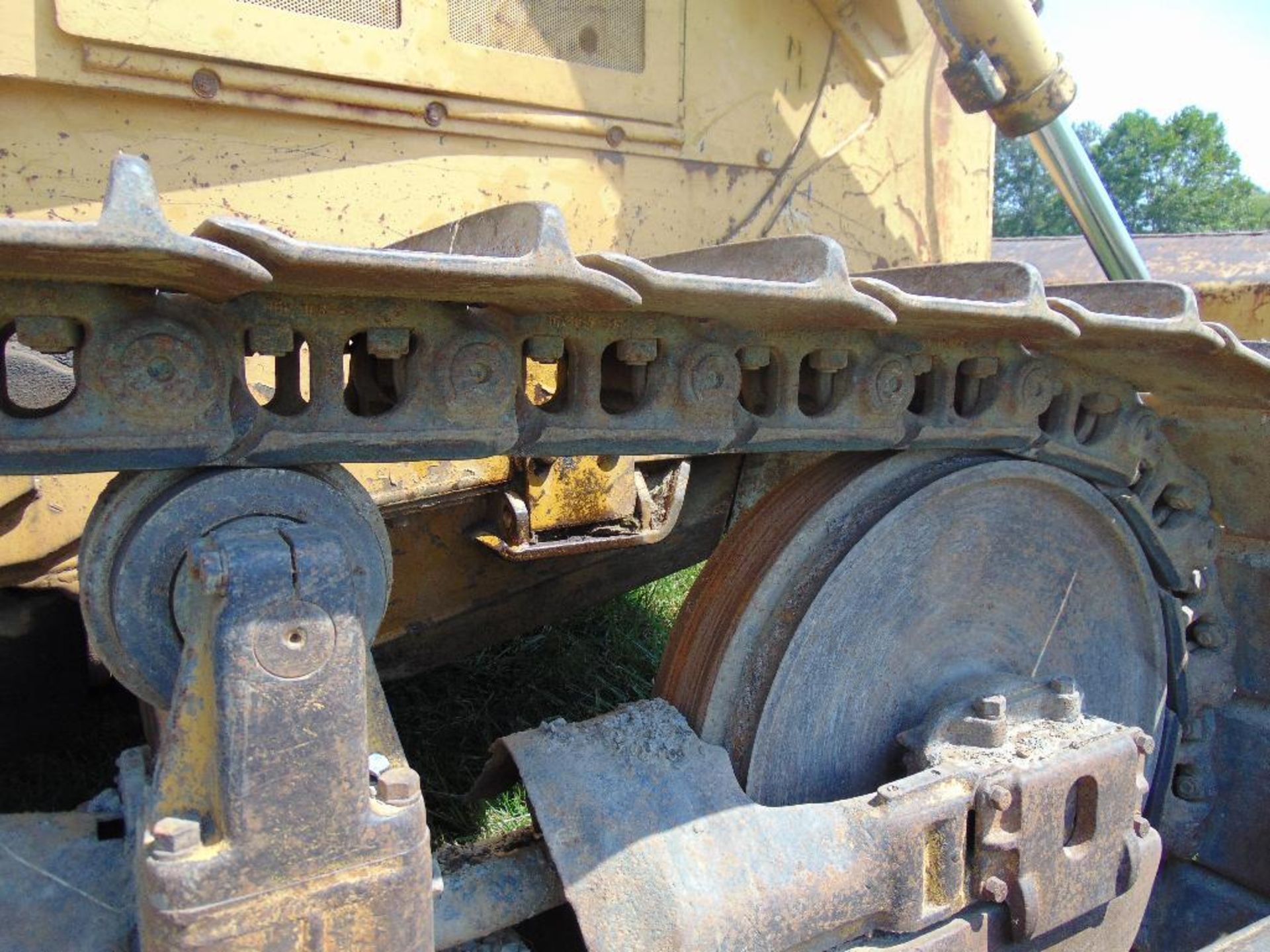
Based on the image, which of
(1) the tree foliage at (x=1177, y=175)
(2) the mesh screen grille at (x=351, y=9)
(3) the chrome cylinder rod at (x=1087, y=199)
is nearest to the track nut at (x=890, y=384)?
(2) the mesh screen grille at (x=351, y=9)

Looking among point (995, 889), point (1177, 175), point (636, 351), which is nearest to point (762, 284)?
point (636, 351)

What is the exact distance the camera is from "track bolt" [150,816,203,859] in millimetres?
1104

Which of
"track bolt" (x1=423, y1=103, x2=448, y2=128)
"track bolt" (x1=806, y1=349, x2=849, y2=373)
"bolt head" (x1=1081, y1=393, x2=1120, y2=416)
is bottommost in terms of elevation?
"bolt head" (x1=1081, y1=393, x2=1120, y2=416)

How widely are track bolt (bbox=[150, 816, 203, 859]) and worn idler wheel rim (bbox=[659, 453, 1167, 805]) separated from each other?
0.87 metres

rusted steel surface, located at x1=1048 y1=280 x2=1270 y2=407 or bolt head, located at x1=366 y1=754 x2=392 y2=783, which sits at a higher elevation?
rusted steel surface, located at x1=1048 y1=280 x2=1270 y2=407

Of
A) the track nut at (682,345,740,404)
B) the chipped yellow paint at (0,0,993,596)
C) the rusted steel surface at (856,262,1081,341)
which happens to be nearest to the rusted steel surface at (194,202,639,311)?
the track nut at (682,345,740,404)

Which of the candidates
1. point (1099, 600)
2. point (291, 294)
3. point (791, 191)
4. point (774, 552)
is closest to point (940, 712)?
point (774, 552)

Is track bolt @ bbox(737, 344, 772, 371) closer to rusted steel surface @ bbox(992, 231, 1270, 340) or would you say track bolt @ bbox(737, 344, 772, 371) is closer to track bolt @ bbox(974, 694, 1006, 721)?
track bolt @ bbox(974, 694, 1006, 721)

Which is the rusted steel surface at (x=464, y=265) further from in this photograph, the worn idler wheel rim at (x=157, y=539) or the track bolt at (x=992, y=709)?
the track bolt at (x=992, y=709)

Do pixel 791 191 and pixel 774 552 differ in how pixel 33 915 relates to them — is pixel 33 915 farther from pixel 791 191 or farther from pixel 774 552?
pixel 791 191

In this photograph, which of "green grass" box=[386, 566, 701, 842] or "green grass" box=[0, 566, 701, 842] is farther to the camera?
"green grass" box=[386, 566, 701, 842]

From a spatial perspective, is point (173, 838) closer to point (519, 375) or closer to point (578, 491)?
point (519, 375)

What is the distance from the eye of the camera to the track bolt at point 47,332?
1079mm

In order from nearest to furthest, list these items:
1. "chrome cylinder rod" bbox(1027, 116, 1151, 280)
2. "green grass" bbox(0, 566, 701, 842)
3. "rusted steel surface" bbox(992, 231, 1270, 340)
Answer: "green grass" bbox(0, 566, 701, 842), "chrome cylinder rod" bbox(1027, 116, 1151, 280), "rusted steel surface" bbox(992, 231, 1270, 340)
